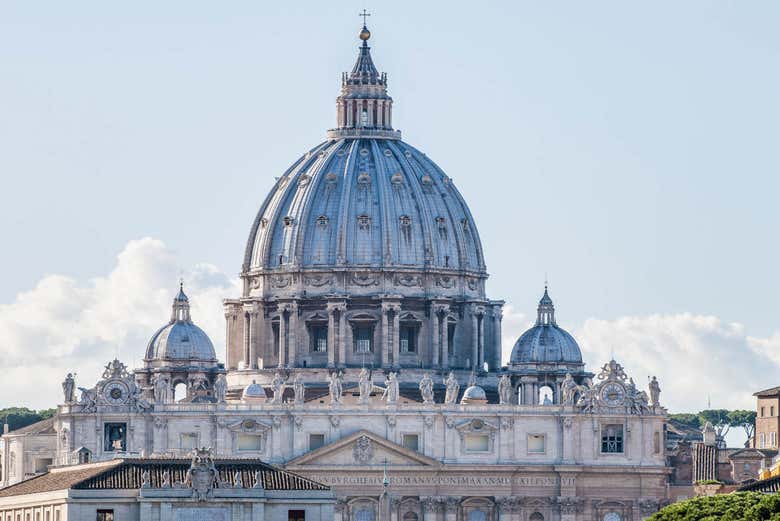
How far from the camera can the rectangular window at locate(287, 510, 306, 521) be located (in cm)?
17362

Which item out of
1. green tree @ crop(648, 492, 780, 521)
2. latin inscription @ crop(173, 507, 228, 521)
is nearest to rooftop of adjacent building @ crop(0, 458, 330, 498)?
latin inscription @ crop(173, 507, 228, 521)

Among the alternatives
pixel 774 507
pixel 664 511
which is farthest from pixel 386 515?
pixel 774 507

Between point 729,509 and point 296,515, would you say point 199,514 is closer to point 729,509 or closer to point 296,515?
point 296,515

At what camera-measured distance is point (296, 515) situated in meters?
174

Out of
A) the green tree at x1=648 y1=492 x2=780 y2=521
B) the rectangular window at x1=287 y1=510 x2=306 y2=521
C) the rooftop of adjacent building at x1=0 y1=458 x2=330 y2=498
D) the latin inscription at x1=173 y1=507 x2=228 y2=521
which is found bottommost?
the green tree at x1=648 y1=492 x2=780 y2=521

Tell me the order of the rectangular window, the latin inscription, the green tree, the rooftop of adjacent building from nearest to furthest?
the green tree
the latin inscription
the rooftop of adjacent building
the rectangular window

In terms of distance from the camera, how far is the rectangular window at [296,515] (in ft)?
570

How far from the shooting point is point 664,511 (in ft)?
546

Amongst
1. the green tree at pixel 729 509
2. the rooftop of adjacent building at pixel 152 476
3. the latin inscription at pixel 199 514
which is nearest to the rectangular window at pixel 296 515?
the rooftop of adjacent building at pixel 152 476

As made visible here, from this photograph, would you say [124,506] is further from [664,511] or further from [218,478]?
[664,511]

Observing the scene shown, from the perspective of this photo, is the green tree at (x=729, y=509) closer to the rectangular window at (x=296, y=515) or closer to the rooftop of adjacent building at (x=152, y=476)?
the rectangular window at (x=296, y=515)

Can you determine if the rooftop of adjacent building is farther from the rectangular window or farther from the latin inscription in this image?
the latin inscription

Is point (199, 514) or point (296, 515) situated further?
point (296, 515)

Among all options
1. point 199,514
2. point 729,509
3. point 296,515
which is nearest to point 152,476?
point 199,514
